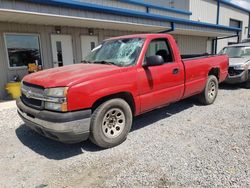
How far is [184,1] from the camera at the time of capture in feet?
65.3

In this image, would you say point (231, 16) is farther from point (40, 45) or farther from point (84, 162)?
point (84, 162)

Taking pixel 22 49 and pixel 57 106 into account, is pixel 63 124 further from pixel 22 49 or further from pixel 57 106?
pixel 22 49

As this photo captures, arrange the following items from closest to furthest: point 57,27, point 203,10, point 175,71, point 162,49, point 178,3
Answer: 1. point 175,71
2. point 162,49
3. point 57,27
4. point 178,3
5. point 203,10

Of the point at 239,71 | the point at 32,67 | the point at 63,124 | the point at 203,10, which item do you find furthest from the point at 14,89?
the point at 203,10

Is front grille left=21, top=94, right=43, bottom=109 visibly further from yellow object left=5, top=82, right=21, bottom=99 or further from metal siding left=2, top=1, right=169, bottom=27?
yellow object left=5, top=82, right=21, bottom=99

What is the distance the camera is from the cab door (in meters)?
4.30

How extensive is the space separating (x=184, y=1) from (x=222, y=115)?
56.6 ft

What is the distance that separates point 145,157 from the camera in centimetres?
354

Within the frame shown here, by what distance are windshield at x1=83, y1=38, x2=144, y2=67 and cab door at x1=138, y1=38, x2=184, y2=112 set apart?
0.25 metres

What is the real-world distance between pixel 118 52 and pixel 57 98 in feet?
6.10

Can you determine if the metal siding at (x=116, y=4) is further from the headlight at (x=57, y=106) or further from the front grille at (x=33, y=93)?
the headlight at (x=57, y=106)

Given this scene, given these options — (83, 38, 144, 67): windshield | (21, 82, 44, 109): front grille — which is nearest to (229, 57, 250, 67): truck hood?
(83, 38, 144, 67): windshield

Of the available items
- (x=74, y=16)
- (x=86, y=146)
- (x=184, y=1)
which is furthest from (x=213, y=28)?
(x=86, y=146)

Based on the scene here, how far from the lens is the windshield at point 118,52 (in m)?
4.30
